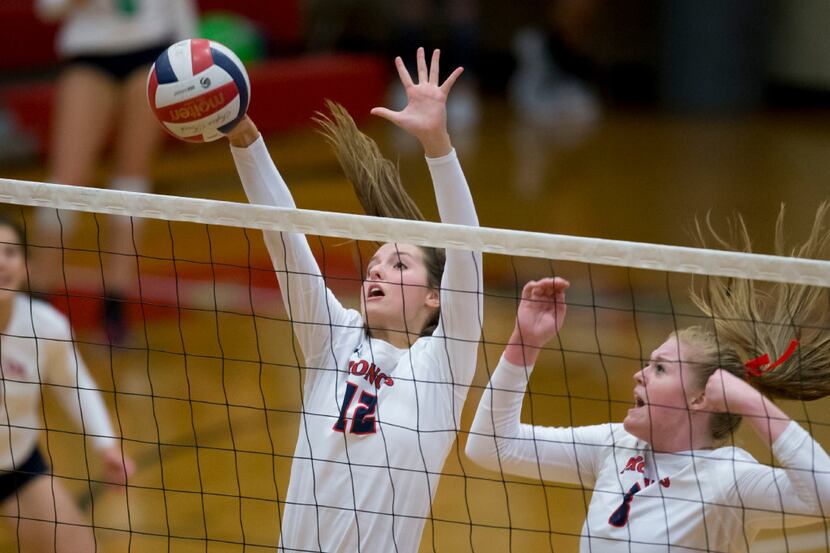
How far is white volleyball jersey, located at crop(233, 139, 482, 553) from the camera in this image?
2828 millimetres

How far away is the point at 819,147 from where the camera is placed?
34.5ft

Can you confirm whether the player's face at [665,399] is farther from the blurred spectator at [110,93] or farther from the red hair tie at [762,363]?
the blurred spectator at [110,93]

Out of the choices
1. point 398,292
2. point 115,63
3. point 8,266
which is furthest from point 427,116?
point 115,63

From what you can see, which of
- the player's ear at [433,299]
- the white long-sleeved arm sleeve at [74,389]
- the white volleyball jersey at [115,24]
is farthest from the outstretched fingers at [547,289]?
the white volleyball jersey at [115,24]

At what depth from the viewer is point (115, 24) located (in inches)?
243

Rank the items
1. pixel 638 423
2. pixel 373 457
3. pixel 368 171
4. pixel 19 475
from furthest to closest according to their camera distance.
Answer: pixel 19 475 → pixel 368 171 → pixel 373 457 → pixel 638 423

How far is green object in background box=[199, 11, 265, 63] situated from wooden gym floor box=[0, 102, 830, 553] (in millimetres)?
858

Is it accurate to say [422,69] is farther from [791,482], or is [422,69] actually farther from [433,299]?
[791,482]

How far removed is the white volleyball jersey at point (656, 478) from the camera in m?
2.54

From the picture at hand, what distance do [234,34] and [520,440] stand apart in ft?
26.3

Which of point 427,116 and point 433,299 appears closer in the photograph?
point 427,116

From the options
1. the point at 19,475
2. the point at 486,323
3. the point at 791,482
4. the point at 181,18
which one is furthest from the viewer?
the point at 486,323

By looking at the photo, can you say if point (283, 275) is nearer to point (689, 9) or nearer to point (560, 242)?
point (560, 242)

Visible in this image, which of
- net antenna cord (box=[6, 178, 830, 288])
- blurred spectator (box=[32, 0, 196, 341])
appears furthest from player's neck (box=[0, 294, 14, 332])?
blurred spectator (box=[32, 0, 196, 341])
